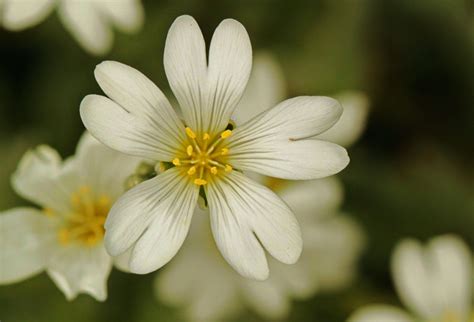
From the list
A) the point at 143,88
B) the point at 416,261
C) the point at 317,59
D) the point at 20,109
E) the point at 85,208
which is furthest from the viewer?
the point at 317,59

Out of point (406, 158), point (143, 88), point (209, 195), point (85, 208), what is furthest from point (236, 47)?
point (406, 158)

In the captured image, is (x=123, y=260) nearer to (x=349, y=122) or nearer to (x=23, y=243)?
(x=23, y=243)

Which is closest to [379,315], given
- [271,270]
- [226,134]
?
[271,270]

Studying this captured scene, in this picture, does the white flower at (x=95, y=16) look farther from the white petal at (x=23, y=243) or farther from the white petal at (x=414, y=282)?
the white petal at (x=414, y=282)

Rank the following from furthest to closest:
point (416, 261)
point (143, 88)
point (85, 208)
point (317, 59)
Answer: point (317, 59) < point (416, 261) < point (85, 208) < point (143, 88)

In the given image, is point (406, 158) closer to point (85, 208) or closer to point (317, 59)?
point (317, 59)

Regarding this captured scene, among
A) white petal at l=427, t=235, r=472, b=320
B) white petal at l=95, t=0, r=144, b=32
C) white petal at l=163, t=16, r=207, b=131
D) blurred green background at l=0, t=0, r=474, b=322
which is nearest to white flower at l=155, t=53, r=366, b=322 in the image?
blurred green background at l=0, t=0, r=474, b=322
